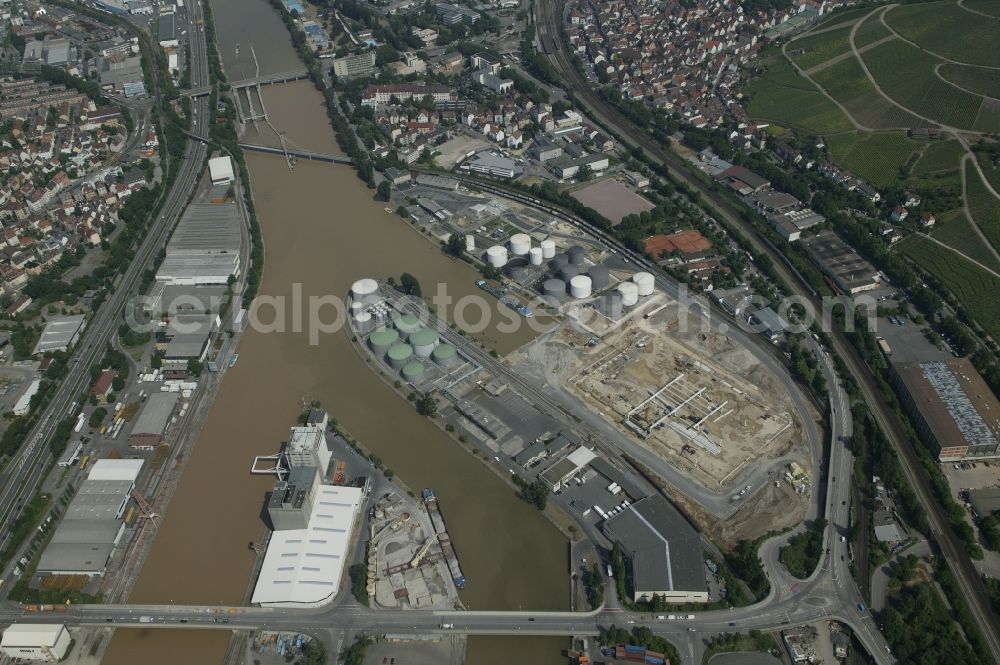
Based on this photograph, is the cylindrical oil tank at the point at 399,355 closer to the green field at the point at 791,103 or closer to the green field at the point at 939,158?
the green field at the point at 939,158

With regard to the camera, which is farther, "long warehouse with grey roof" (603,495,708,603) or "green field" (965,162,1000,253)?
"green field" (965,162,1000,253)

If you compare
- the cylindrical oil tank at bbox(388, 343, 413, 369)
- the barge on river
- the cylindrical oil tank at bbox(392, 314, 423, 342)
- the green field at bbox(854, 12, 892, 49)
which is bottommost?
the barge on river

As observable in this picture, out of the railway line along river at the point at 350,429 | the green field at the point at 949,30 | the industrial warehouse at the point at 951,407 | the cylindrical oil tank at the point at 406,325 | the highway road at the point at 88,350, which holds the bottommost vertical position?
the highway road at the point at 88,350

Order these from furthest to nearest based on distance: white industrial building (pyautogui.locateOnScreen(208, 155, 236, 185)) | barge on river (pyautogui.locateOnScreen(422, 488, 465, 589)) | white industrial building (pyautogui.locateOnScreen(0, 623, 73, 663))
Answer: white industrial building (pyautogui.locateOnScreen(208, 155, 236, 185)), barge on river (pyautogui.locateOnScreen(422, 488, 465, 589)), white industrial building (pyautogui.locateOnScreen(0, 623, 73, 663))

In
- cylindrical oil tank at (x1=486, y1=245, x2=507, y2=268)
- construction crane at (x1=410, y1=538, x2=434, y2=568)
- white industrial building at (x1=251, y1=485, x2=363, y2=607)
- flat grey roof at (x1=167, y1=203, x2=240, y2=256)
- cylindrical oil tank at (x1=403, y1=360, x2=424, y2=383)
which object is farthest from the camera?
flat grey roof at (x1=167, y1=203, x2=240, y2=256)

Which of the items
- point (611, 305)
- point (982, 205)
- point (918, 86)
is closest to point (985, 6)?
point (918, 86)

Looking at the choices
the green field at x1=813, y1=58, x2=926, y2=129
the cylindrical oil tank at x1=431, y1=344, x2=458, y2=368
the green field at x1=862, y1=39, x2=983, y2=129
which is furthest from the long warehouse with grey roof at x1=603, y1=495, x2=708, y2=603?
the green field at x1=862, y1=39, x2=983, y2=129

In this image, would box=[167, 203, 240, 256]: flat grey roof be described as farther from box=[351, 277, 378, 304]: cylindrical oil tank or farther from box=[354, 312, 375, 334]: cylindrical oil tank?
box=[354, 312, 375, 334]: cylindrical oil tank

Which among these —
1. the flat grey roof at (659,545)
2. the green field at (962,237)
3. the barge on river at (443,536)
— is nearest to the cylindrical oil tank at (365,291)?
the barge on river at (443,536)
